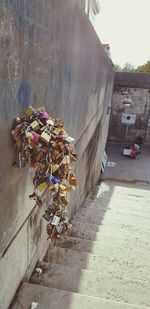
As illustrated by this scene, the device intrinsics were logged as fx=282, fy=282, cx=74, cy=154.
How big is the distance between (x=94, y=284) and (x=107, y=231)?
1.99 metres

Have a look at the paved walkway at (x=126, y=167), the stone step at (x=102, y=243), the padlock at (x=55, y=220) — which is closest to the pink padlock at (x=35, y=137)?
the padlock at (x=55, y=220)

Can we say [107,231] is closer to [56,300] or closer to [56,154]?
[56,300]

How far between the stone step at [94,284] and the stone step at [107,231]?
1299mm

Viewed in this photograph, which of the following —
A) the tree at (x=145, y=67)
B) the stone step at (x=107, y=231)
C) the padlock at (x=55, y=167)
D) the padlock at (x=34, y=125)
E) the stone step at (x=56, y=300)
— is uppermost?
the tree at (x=145, y=67)

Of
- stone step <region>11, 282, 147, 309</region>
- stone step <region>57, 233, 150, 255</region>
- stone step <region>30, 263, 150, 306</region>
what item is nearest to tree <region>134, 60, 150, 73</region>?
stone step <region>57, 233, 150, 255</region>

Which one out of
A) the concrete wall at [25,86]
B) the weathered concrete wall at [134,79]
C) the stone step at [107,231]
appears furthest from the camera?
the weathered concrete wall at [134,79]

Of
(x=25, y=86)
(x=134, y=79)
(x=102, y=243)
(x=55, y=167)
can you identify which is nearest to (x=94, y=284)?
(x=102, y=243)

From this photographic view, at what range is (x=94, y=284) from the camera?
236 centimetres

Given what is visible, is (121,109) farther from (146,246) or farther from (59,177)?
(59,177)

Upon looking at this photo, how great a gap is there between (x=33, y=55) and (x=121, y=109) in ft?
36.4

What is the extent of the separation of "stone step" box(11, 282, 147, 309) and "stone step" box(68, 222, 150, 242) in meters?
1.74

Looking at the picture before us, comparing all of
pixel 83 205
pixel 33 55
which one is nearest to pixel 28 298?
pixel 33 55

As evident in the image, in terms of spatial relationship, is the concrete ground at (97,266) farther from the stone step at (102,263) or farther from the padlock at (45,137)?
the padlock at (45,137)

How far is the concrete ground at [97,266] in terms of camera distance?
2.01 m
